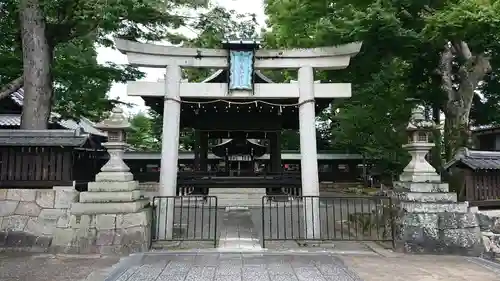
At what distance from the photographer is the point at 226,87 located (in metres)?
8.88

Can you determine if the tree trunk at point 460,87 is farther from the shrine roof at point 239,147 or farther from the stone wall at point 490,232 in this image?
the shrine roof at point 239,147

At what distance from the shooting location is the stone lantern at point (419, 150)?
7.74 metres

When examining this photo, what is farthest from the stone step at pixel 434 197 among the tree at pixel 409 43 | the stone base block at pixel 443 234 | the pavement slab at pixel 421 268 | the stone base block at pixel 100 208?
the stone base block at pixel 100 208

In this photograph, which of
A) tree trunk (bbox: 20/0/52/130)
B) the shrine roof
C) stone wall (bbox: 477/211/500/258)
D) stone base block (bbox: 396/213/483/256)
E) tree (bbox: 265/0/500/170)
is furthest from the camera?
the shrine roof

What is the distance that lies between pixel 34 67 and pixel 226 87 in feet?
17.2

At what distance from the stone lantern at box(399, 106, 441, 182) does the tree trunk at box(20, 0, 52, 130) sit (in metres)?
9.35

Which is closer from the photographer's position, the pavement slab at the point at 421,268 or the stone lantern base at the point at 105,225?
the pavement slab at the point at 421,268

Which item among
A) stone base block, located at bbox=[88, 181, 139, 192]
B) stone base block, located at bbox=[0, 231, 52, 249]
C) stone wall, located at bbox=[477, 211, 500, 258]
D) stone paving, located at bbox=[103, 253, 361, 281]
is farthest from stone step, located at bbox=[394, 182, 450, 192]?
stone base block, located at bbox=[0, 231, 52, 249]

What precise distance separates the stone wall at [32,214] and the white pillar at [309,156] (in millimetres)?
5134

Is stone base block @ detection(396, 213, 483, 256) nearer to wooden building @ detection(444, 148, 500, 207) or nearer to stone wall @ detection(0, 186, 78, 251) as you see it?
wooden building @ detection(444, 148, 500, 207)

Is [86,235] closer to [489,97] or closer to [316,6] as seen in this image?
[316,6]

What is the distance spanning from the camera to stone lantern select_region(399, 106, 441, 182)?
7.74 metres

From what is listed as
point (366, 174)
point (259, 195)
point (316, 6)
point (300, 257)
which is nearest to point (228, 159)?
point (259, 195)

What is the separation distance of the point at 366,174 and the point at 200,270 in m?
25.2
